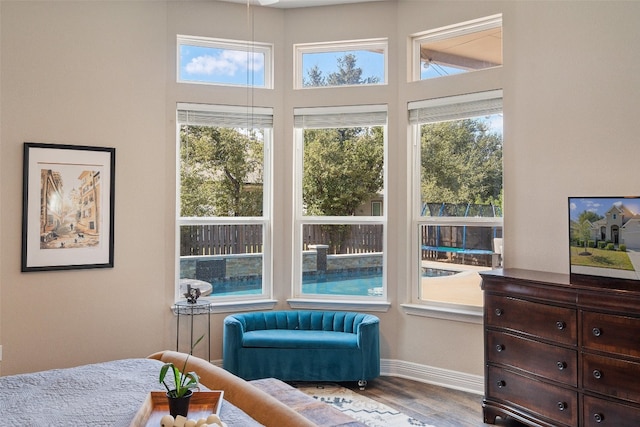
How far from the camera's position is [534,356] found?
129 inches

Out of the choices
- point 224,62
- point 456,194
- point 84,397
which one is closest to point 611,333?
point 456,194

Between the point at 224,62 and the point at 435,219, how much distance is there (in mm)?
2299

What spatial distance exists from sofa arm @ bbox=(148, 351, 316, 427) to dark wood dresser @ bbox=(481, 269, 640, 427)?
1751mm

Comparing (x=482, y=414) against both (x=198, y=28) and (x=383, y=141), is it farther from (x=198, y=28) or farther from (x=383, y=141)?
(x=198, y=28)

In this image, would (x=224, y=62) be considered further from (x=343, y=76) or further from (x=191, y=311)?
(x=191, y=311)

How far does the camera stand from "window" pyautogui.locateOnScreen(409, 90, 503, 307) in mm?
4238

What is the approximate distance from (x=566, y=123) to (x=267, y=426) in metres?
2.87

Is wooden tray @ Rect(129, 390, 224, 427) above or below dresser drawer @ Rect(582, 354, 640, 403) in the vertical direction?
above

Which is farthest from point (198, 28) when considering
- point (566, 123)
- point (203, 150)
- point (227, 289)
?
point (566, 123)

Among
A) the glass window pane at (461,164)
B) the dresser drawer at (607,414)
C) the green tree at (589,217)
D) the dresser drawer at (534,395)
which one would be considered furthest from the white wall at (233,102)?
the dresser drawer at (607,414)

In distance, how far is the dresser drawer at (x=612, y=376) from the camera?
277 centimetres

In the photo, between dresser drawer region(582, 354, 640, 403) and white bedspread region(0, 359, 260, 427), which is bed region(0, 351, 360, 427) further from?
dresser drawer region(582, 354, 640, 403)

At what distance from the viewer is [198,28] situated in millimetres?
4648

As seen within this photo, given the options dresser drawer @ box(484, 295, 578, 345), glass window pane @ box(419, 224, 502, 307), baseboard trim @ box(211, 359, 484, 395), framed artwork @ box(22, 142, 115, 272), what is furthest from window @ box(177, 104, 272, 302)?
dresser drawer @ box(484, 295, 578, 345)
